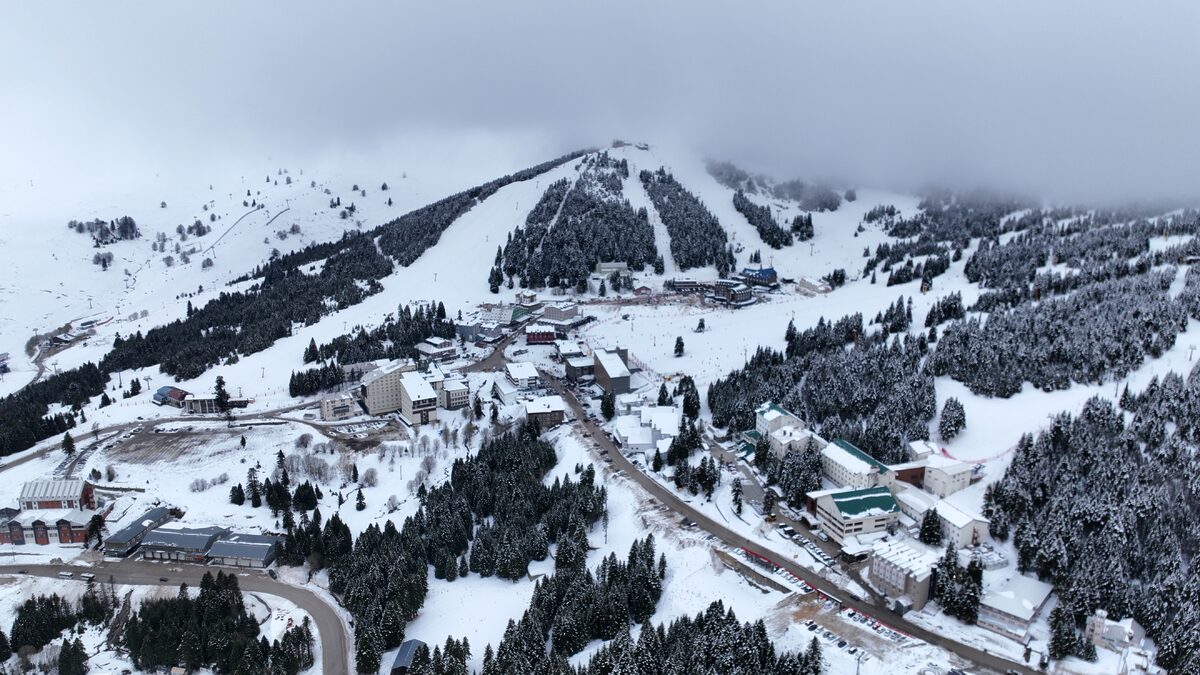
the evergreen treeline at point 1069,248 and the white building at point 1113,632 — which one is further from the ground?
the evergreen treeline at point 1069,248

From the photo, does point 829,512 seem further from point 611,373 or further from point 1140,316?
point 1140,316

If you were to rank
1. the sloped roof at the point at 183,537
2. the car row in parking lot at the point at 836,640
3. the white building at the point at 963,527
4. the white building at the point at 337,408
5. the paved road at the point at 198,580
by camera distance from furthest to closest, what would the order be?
the white building at the point at 337,408
the sloped roof at the point at 183,537
the white building at the point at 963,527
the paved road at the point at 198,580
the car row in parking lot at the point at 836,640

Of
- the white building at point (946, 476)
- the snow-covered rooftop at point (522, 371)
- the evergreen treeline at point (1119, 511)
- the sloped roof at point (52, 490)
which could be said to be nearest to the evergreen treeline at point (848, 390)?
the white building at point (946, 476)

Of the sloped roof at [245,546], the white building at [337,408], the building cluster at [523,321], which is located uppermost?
the building cluster at [523,321]

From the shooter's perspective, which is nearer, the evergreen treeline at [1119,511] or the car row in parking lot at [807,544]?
the evergreen treeline at [1119,511]

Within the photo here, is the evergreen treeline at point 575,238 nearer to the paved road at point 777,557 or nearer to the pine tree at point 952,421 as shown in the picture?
the paved road at point 777,557

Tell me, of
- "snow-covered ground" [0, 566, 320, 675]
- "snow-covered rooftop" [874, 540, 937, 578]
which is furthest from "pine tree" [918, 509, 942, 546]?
"snow-covered ground" [0, 566, 320, 675]
